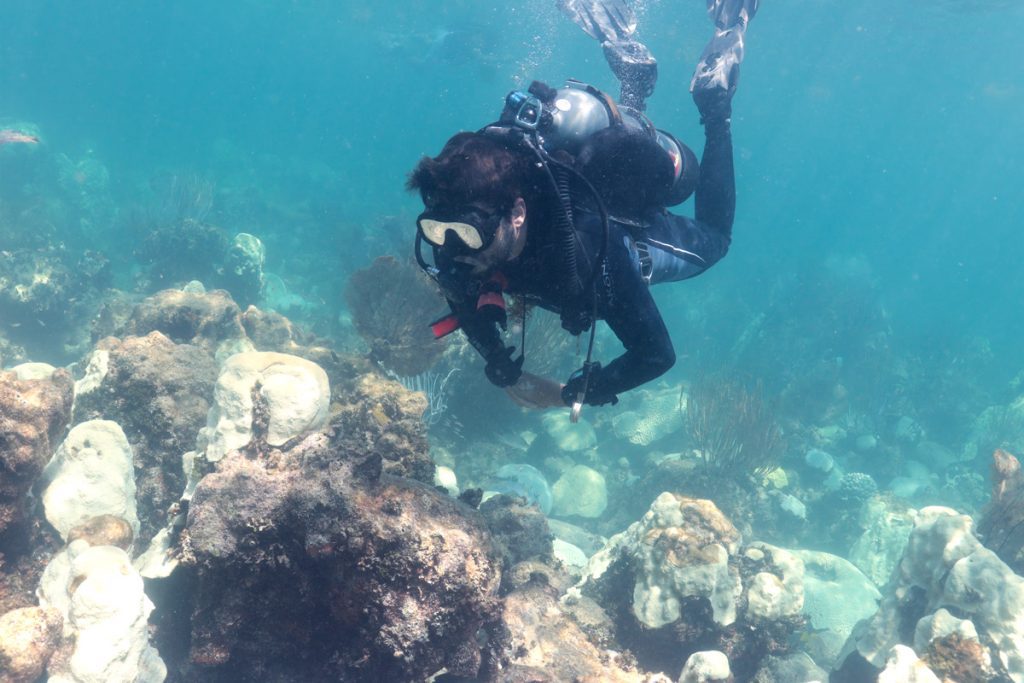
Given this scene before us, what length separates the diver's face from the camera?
8.75 feet

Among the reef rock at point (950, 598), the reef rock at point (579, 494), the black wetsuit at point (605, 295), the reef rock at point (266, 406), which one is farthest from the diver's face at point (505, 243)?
the reef rock at point (579, 494)

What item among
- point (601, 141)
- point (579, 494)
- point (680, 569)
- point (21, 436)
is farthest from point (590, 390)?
point (579, 494)

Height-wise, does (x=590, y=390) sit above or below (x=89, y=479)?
above

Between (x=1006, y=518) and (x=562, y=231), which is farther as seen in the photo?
(x=1006, y=518)

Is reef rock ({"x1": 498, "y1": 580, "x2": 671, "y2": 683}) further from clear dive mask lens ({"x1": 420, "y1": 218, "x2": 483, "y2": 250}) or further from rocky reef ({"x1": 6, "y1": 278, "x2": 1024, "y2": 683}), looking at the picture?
clear dive mask lens ({"x1": 420, "y1": 218, "x2": 483, "y2": 250})

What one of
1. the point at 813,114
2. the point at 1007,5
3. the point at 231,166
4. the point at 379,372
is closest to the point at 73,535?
the point at 379,372

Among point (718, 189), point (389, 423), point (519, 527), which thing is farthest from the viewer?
point (718, 189)

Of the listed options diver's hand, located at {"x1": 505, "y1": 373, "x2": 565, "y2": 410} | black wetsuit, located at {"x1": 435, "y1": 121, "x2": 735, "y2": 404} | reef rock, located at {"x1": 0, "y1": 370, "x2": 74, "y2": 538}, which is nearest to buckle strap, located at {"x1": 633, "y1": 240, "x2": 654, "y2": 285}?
black wetsuit, located at {"x1": 435, "y1": 121, "x2": 735, "y2": 404}

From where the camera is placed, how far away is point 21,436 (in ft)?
10.0

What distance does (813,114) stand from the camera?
3041 inches

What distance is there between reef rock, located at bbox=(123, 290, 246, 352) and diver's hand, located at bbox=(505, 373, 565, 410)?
18.0 feet

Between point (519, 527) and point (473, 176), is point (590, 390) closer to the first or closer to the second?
point (473, 176)

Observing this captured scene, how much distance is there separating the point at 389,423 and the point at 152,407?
7.35 ft

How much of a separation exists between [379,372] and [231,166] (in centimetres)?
3377
